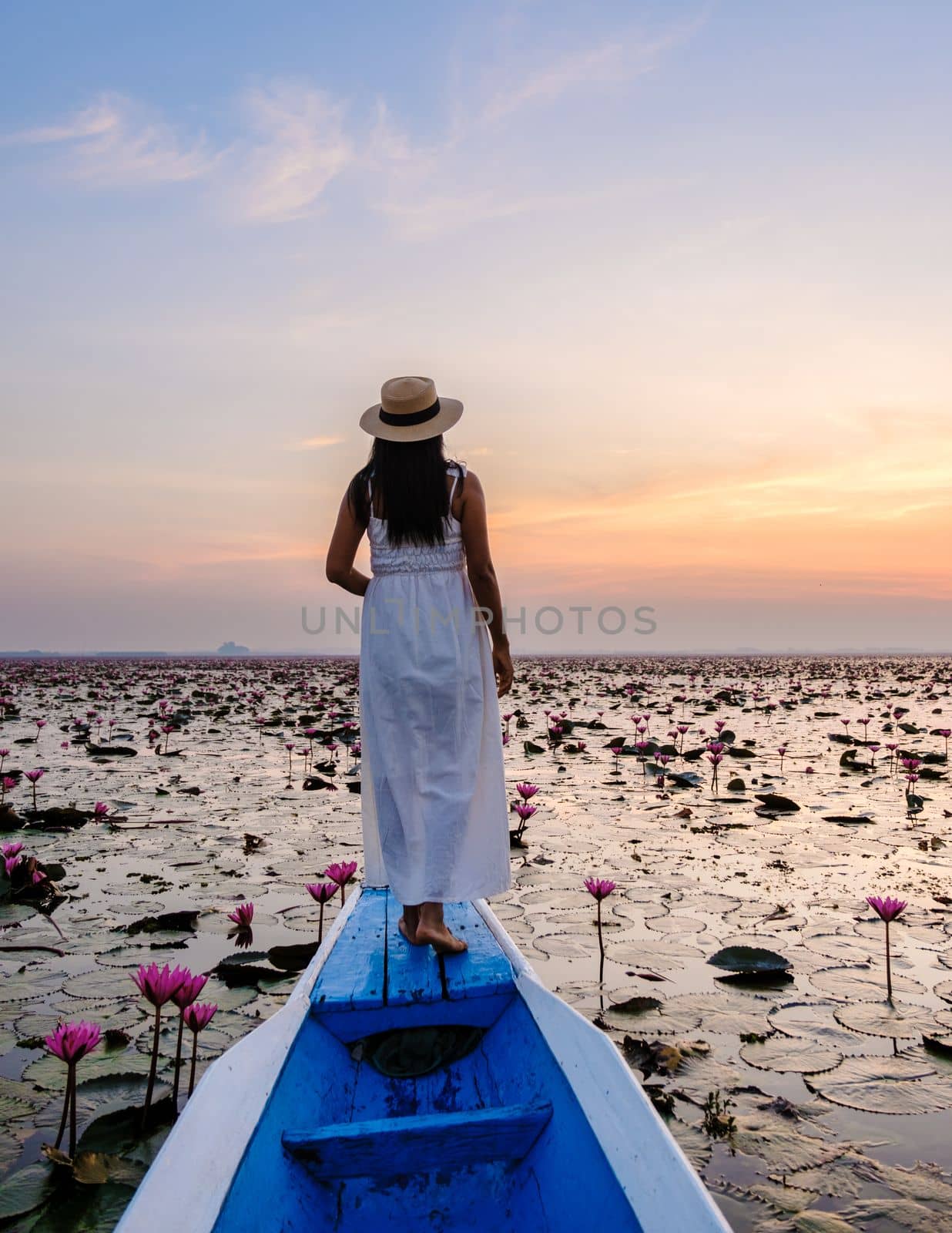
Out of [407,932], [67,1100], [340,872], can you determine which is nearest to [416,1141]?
[67,1100]

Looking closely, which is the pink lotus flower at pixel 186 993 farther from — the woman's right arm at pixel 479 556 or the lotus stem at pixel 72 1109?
the woman's right arm at pixel 479 556

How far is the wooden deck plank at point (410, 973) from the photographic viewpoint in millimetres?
2182

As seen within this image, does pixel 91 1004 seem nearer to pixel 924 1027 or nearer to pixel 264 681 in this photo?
pixel 924 1027

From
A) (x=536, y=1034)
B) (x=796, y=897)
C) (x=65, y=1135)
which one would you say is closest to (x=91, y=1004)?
(x=65, y=1135)

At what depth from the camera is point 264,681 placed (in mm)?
25062

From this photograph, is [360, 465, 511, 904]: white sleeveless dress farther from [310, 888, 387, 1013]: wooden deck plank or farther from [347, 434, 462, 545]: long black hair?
[310, 888, 387, 1013]: wooden deck plank

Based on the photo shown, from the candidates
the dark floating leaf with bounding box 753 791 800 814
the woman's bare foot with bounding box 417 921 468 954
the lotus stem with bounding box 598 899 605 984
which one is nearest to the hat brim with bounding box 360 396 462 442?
the woman's bare foot with bounding box 417 921 468 954

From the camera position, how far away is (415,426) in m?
2.72

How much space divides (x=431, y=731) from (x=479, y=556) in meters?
0.60

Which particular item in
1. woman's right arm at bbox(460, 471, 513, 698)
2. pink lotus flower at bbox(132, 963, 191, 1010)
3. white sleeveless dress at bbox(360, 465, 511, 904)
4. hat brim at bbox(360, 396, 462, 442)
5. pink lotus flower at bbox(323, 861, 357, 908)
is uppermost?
hat brim at bbox(360, 396, 462, 442)

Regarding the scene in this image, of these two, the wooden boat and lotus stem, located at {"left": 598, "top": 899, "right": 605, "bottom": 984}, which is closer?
the wooden boat

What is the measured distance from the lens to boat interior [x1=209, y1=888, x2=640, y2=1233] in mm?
1492

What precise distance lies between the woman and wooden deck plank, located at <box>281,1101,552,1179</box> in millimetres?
956

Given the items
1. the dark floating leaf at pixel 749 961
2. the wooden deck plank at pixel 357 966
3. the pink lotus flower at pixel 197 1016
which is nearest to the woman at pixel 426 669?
the wooden deck plank at pixel 357 966
